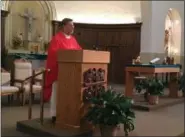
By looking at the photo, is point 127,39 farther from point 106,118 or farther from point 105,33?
point 106,118

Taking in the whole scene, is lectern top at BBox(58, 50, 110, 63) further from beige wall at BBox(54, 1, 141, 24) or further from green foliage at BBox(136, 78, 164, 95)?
beige wall at BBox(54, 1, 141, 24)

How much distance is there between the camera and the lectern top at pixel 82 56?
3201mm

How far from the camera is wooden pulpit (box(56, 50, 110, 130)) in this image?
3.26 meters

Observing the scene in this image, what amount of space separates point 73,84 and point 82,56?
378mm

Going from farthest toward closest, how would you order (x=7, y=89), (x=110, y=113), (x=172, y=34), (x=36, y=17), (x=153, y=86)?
(x=172, y=34), (x=36, y=17), (x=153, y=86), (x=7, y=89), (x=110, y=113)

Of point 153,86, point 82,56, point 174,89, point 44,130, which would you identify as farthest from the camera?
point 174,89

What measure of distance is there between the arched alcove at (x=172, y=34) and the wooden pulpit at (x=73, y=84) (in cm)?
917

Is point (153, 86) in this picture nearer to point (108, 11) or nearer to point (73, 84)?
point (73, 84)

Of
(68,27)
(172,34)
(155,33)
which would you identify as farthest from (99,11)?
(68,27)

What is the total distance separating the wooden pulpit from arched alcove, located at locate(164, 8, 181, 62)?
9.17 m

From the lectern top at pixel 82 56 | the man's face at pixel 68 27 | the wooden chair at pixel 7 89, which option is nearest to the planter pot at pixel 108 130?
the lectern top at pixel 82 56

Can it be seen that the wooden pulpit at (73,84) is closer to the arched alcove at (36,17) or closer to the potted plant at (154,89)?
the potted plant at (154,89)

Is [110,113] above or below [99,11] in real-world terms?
below

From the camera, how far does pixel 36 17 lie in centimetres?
1105
